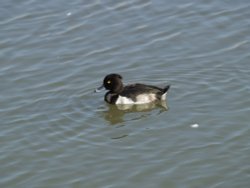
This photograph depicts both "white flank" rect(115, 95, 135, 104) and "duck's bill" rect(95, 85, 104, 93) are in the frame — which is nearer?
"duck's bill" rect(95, 85, 104, 93)

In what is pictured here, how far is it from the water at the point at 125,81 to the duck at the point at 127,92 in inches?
8.2

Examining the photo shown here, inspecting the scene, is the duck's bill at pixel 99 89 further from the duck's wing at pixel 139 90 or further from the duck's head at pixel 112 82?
the duck's wing at pixel 139 90

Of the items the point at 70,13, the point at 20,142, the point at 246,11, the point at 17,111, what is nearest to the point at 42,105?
the point at 17,111

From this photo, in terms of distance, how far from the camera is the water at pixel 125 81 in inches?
469

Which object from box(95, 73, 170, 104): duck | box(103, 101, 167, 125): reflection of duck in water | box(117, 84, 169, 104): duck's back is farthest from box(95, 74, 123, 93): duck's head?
box(103, 101, 167, 125): reflection of duck in water

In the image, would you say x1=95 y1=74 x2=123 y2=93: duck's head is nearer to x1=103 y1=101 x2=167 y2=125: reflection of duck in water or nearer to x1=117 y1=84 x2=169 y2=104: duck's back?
x1=117 y1=84 x2=169 y2=104: duck's back

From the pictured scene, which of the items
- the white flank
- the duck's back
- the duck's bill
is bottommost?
the white flank

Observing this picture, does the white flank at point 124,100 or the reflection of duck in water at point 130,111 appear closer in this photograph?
the reflection of duck in water at point 130,111

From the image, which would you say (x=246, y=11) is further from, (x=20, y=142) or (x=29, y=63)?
(x=20, y=142)

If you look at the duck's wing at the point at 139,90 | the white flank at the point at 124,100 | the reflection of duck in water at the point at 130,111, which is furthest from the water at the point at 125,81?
the duck's wing at the point at 139,90

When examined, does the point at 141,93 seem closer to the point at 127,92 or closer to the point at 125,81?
the point at 127,92

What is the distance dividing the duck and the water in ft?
0.68

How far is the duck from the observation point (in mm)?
14328

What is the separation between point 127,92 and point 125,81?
0.69m
